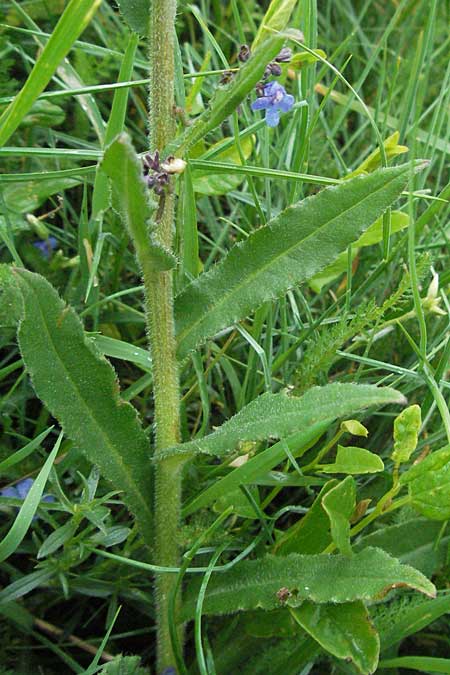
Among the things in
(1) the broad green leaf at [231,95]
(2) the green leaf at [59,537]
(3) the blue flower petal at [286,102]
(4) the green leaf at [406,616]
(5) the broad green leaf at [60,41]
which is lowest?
(4) the green leaf at [406,616]

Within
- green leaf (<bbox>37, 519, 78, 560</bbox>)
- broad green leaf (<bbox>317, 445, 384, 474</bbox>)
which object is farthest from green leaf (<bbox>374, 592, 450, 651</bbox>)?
green leaf (<bbox>37, 519, 78, 560</bbox>)

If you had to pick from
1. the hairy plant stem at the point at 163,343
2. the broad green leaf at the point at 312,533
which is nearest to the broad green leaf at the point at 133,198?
the hairy plant stem at the point at 163,343

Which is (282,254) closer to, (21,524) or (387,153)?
(387,153)

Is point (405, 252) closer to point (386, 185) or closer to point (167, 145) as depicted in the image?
point (386, 185)

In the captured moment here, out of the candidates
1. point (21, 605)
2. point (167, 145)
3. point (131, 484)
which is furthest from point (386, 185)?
point (21, 605)

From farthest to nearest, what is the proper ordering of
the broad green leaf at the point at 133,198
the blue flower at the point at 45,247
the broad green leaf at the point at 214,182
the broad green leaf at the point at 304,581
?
the blue flower at the point at 45,247 < the broad green leaf at the point at 214,182 < the broad green leaf at the point at 304,581 < the broad green leaf at the point at 133,198

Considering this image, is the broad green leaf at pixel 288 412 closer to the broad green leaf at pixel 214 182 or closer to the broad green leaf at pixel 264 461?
the broad green leaf at pixel 264 461
